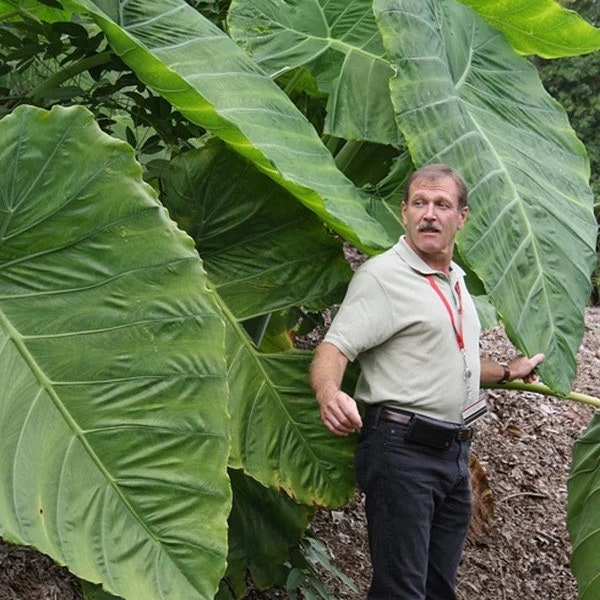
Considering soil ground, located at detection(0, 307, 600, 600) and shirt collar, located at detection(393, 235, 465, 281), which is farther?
soil ground, located at detection(0, 307, 600, 600)

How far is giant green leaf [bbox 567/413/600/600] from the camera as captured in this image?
103 inches

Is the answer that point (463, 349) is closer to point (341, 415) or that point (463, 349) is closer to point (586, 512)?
point (341, 415)

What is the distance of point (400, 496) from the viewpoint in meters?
2.15

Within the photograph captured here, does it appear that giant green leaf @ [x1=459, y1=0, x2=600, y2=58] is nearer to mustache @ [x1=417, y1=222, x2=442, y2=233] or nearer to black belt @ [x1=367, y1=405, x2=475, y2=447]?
mustache @ [x1=417, y1=222, x2=442, y2=233]

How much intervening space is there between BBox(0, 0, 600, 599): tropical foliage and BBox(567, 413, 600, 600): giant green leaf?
0.02m

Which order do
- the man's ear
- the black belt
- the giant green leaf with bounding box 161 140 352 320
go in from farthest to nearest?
the giant green leaf with bounding box 161 140 352 320
the man's ear
the black belt

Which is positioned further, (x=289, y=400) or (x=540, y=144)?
(x=540, y=144)

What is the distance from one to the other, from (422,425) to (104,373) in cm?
64

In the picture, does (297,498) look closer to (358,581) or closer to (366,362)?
(366,362)

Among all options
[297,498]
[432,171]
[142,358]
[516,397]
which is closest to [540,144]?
[432,171]

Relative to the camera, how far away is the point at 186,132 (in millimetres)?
2824

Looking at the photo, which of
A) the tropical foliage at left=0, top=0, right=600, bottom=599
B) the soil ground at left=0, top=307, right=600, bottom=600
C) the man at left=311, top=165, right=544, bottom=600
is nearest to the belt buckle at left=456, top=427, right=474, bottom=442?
the man at left=311, top=165, right=544, bottom=600

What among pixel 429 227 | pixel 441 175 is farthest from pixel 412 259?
pixel 441 175

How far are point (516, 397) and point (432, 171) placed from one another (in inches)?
97.7
